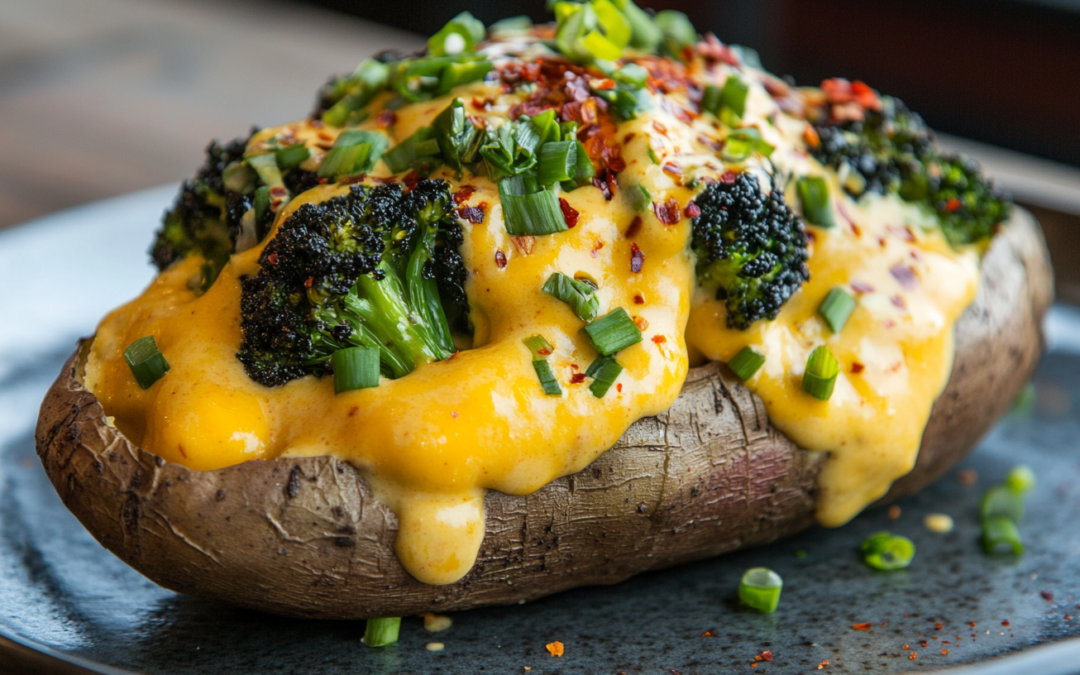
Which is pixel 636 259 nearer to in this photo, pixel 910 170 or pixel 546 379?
pixel 546 379

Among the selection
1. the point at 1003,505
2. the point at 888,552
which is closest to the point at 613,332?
the point at 888,552

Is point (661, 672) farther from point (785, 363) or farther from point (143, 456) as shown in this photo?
point (143, 456)

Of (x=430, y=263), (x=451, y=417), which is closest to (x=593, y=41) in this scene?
(x=430, y=263)

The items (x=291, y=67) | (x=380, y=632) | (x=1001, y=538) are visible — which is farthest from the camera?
(x=291, y=67)

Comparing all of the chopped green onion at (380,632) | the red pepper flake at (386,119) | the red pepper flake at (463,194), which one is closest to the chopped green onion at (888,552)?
the chopped green onion at (380,632)

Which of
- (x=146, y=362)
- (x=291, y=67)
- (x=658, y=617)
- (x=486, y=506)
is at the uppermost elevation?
(x=146, y=362)

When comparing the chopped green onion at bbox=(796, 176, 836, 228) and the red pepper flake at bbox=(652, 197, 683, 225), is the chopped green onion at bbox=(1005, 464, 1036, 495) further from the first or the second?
the red pepper flake at bbox=(652, 197, 683, 225)
